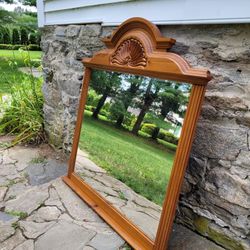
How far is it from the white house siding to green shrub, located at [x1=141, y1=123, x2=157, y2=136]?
2.03 ft

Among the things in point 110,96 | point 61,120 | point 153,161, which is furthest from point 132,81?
point 61,120

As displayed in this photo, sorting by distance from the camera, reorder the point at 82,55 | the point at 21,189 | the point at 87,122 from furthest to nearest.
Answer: the point at 82,55
the point at 21,189
the point at 87,122

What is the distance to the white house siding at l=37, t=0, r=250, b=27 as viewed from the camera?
4.66ft

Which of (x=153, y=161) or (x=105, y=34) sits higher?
(x=105, y=34)

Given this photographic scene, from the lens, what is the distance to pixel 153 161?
173 centimetres

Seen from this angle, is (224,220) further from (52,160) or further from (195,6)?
(52,160)

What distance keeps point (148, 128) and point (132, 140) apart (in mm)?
176

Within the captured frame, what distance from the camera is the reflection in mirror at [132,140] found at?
1.61m

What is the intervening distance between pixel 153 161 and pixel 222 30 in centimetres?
82

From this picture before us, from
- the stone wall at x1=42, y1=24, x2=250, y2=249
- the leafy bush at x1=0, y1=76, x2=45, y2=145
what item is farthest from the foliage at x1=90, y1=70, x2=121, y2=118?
the leafy bush at x1=0, y1=76, x2=45, y2=145

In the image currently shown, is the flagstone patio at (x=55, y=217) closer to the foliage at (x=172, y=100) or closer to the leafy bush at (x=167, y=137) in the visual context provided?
the leafy bush at (x=167, y=137)

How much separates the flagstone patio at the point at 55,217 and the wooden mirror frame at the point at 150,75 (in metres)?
0.07

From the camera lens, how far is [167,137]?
5.29 ft

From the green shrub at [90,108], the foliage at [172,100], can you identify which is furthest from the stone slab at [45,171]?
the foliage at [172,100]
